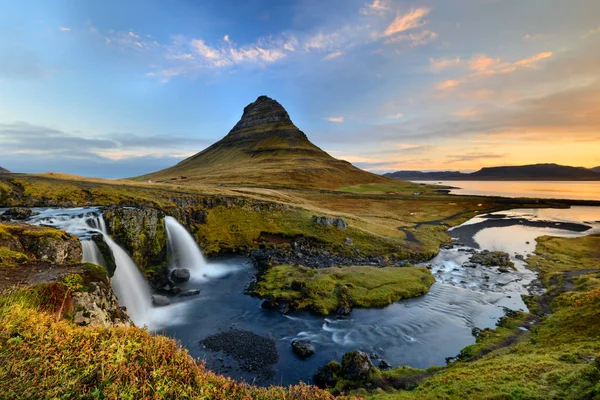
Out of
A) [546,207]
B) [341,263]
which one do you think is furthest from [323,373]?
[546,207]

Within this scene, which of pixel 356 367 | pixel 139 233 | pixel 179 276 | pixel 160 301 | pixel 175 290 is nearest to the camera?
pixel 356 367

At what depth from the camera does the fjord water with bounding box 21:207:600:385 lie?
2089 centimetres

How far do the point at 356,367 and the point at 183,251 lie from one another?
104 feet

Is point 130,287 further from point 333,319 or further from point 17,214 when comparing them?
point 333,319

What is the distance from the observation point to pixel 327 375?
17.8 m

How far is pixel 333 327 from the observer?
25297mm

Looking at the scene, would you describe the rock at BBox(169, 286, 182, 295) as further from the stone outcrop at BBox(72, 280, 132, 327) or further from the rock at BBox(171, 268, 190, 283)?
the stone outcrop at BBox(72, 280, 132, 327)

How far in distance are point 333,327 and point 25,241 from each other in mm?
25201

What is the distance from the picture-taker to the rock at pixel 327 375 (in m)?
17.5

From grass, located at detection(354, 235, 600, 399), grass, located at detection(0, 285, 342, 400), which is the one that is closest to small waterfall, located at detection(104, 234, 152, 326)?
grass, located at detection(0, 285, 342, 400)

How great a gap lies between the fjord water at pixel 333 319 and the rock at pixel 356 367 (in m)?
2.84

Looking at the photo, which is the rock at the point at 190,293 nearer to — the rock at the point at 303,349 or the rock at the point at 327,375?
the rock at the point at 303,349

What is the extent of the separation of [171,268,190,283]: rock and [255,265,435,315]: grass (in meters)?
9.74

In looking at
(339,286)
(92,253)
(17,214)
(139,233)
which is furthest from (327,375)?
(17,214)
